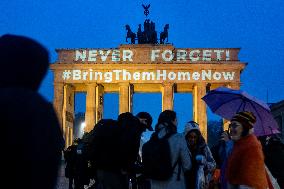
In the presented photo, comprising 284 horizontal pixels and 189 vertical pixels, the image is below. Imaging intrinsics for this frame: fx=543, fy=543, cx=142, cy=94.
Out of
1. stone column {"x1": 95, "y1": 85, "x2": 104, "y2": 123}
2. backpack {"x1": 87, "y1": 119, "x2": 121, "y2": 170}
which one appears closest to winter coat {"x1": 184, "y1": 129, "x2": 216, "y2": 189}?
backpack {"x1": 87, "y1": 119, "x2": 121, "y2": 170}

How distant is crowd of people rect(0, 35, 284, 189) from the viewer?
164cm

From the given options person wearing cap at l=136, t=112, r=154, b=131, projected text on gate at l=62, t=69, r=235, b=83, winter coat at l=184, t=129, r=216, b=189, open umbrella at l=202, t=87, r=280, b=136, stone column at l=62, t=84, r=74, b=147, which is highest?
projected text on gate at l=62, t=69, r=235, b=83

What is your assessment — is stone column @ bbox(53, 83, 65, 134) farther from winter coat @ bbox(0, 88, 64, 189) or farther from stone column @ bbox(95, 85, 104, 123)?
winter coat @ bbox(0, 88, 64, 189)

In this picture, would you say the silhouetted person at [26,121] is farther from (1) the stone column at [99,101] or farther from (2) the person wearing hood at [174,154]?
(1) the stone column at [99,101]

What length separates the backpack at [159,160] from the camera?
5.35m

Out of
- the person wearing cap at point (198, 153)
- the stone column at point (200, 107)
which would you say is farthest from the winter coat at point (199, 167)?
the stone column at point (200, 107)

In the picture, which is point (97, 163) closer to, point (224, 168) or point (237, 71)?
point (224, 168)

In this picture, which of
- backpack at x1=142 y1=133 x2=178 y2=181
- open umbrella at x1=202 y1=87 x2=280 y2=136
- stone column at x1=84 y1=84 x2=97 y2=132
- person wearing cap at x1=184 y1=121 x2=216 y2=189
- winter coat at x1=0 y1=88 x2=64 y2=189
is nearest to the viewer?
winter coat at x1=0 y1=88 x2=64 y2=189

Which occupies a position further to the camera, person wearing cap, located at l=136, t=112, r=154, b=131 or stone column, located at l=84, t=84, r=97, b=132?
stone column, located at l=84, t=84, r=97, b=132

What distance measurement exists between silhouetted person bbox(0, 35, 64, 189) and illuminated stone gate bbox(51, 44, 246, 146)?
42973 millimetres

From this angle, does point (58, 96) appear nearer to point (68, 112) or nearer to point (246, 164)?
point (68, 112)

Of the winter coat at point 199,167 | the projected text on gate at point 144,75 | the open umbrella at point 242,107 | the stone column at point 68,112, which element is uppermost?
the projected text on gate at point 144,75

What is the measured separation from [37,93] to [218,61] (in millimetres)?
43937

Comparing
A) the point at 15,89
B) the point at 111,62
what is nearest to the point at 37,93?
the point at 15,89
